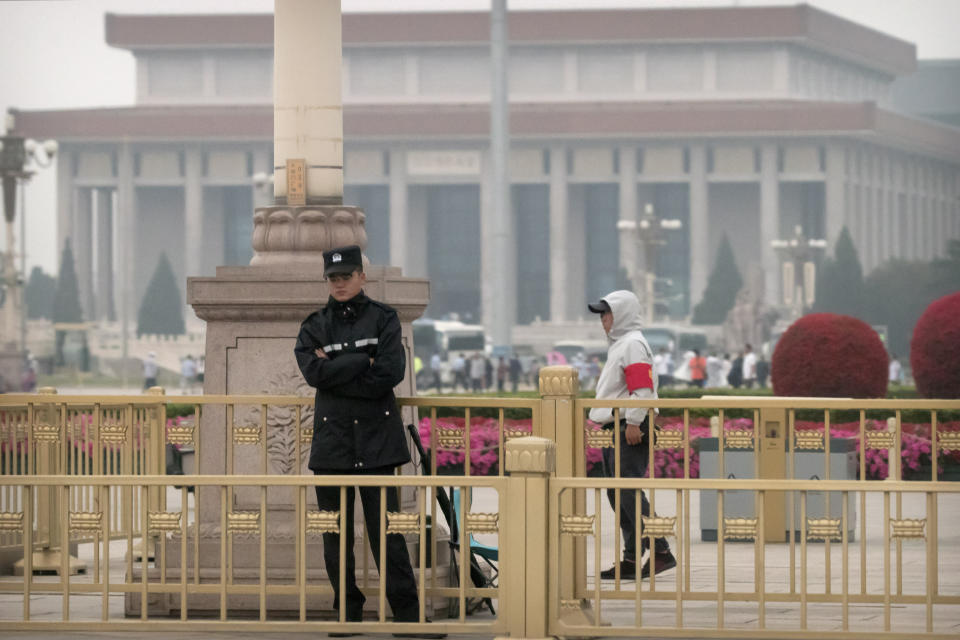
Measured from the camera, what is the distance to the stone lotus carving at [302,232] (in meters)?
7.68

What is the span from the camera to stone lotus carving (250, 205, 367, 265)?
768 centimetres

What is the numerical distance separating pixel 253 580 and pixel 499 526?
5.51 ft

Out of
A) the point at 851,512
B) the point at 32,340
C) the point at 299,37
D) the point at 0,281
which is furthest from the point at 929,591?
the point at 32,340

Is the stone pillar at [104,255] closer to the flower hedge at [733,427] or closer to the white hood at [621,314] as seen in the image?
the flower hedge at [733,427]

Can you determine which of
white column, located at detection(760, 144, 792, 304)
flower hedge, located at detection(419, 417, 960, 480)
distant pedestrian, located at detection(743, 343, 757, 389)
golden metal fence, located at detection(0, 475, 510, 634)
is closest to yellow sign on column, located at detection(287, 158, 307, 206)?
golden metal fence, located at detection(0, 475, 510, 634)

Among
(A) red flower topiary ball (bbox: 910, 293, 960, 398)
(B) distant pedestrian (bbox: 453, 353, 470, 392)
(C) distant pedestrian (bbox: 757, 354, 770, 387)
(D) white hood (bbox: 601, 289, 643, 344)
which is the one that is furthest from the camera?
(B) distant pedestrian (bbox: 453, 353, 470, 392)

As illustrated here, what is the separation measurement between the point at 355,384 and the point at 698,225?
264ft

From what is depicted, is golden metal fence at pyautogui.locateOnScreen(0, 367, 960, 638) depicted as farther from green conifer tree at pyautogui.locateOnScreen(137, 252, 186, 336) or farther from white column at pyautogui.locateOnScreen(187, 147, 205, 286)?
white column at pyautogui.locateOnScreen(187, 147, 205, 286)

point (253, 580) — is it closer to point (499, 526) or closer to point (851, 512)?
point (499, 526)

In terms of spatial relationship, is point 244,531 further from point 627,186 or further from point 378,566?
point 627,186

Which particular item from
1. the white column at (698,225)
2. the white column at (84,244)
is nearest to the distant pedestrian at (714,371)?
the white column at (698,225)

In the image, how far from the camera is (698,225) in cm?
8612

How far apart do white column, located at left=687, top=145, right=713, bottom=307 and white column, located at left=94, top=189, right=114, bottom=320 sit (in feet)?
93.3

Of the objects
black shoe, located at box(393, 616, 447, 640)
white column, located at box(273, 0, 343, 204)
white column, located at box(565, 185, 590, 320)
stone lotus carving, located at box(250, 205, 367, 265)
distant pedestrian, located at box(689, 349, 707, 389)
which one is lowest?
distant pedestrian, located at box(689, 349, 707, 389)
